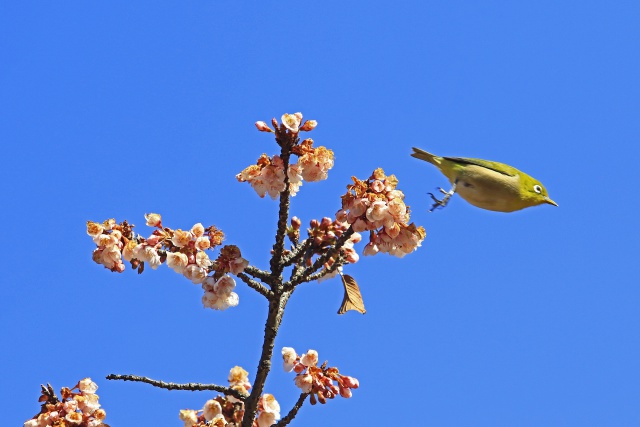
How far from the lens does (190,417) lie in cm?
445

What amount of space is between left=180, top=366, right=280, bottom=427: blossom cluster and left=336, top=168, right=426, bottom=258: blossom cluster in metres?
1.23

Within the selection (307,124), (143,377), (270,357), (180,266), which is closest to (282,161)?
(307,124)

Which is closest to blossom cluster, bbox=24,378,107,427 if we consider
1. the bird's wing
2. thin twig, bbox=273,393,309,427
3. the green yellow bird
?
thin twig, bbox=273,393,309,427

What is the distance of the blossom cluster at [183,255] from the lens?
4148 mm

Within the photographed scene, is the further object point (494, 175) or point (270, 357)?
point (494, 175)

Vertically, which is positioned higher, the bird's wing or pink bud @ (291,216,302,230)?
the bird's wing

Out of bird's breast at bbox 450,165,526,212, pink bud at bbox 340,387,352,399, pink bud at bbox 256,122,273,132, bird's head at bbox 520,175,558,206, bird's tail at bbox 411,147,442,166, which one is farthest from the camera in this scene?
bird's tail at bbox 411,147,442,166

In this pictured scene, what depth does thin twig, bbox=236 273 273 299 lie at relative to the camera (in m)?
4.15

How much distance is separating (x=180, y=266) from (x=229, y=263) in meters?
0.31

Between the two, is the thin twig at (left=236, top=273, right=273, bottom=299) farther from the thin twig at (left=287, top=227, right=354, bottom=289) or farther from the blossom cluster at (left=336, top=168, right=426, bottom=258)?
the blossom cluster at (left=336, top=168, right=426, bottom=258)

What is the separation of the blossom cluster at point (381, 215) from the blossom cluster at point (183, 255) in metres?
0.76

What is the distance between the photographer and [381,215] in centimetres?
407

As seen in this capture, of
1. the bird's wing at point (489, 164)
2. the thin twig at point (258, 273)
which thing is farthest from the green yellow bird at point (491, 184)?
the thin twig at point (258, 273)

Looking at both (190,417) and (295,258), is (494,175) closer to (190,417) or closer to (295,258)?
(295,258)
